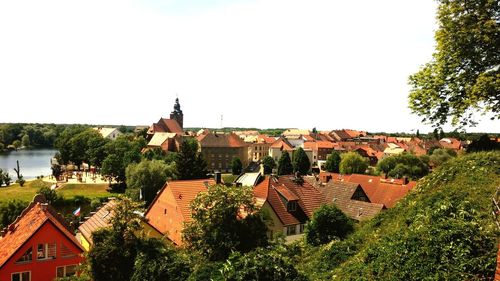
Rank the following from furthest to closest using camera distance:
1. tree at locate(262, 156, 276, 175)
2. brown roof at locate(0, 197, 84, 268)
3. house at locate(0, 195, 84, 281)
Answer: tree at locate(262, 156, 276, 175) < brown roof at locate(0, 197, 84, 268) < house at locate(0, 195, 84, 281)

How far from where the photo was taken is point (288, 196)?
30.2 meters

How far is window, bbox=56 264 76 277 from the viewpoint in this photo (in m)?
22.8

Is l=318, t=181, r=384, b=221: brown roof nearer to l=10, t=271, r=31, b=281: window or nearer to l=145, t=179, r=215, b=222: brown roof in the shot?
l=145, t=179, r=215, b=222: brown roof

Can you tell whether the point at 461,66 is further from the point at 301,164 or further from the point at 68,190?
the point at 301,164

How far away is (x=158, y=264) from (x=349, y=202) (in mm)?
22866

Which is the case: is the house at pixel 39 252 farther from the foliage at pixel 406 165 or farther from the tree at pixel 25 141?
the tree at pixel 25 141

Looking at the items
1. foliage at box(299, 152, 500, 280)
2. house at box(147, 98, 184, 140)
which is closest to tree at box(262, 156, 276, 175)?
house at box(147, 98, 184, 140)

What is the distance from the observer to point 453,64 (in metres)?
14.4

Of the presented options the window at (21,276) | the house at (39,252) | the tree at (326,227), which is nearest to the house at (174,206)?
the house at (39,252)

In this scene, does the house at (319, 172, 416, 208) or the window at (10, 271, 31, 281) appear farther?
the house at (319, 172, 416, 208)

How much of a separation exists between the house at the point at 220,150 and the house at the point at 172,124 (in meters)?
23.2

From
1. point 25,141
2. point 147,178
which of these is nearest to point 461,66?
point 147,178

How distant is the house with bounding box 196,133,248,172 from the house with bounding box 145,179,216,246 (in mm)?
58533

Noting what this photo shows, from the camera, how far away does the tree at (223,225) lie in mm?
17578
